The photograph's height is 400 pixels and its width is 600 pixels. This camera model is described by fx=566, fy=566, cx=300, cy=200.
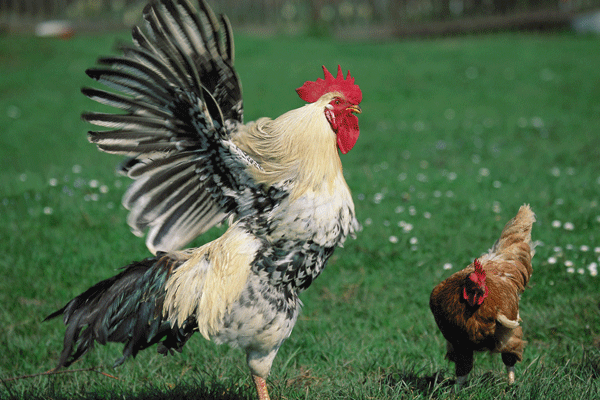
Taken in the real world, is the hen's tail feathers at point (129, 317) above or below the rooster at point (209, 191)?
below

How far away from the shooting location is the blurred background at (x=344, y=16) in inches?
696

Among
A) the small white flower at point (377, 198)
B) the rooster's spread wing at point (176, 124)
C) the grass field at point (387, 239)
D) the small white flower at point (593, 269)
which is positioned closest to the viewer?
the rooster's spread wing at point (176, 124)

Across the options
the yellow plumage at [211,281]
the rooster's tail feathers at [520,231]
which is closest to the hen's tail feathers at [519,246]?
the rooster's tail feathers at [520,231]

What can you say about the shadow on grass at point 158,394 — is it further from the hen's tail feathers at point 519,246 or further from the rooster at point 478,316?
the hen's tail feathers at point 519,246

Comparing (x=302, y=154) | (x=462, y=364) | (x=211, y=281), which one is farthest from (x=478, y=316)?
(x=211, y=281)

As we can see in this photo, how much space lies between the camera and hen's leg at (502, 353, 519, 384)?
355 cm

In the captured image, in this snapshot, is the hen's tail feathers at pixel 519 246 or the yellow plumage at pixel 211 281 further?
the hen's tail feathers at pixel 519 246

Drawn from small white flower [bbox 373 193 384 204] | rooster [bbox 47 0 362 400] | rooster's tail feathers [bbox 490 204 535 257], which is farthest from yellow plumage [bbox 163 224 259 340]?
small white flower [bbox 373 193 384 204]

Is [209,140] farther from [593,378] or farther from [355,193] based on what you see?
[355,193]

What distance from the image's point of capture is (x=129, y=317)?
3.31 metres

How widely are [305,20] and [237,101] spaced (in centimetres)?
1692

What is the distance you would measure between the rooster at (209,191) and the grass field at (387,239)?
2.21ft

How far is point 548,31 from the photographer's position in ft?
Result: 57.3

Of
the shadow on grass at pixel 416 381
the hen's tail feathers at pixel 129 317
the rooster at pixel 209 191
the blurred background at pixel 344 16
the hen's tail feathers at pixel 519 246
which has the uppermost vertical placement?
the rooster at pixel 209 191
